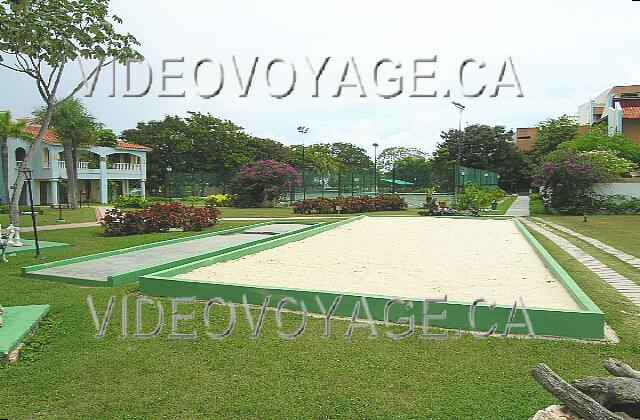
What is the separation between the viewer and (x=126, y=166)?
35281 millimetres

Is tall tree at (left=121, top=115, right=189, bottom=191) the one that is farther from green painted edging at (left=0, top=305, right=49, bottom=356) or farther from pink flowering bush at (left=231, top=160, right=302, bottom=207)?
green painted edging at (left=0, top=305, right=49, bottom=356)

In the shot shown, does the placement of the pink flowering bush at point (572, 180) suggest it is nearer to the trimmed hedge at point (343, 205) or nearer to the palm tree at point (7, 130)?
the trimmed hedge at point (343, 205)

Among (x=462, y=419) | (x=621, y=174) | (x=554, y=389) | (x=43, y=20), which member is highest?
(x=43, y=20)

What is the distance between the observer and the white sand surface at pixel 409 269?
580 centimetres

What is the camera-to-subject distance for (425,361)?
3834mm

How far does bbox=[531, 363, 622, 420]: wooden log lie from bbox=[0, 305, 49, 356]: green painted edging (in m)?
3.61

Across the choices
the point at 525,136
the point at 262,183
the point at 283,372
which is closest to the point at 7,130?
the point at 262,183

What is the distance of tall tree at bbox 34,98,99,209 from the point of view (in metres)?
25.5

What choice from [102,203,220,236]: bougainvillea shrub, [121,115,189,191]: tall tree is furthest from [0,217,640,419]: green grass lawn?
[121,115,189,191]: tall tree

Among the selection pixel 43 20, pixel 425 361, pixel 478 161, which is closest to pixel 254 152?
pixel 478 161

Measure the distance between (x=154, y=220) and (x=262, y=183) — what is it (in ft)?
46.9

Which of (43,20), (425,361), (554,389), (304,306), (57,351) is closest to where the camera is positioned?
(554,389)

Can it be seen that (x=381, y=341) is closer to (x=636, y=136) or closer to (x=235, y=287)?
(x=235, y=287)

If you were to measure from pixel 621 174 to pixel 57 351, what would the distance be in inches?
869
